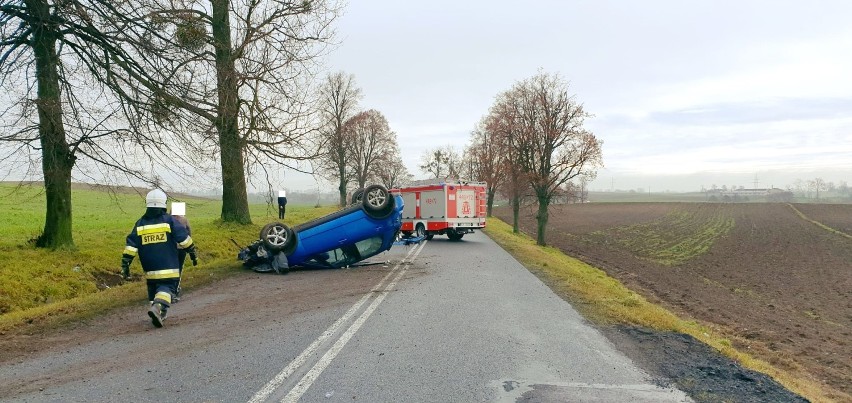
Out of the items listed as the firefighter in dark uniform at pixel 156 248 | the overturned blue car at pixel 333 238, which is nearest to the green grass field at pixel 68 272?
the overturned blue car at pixel 333 238

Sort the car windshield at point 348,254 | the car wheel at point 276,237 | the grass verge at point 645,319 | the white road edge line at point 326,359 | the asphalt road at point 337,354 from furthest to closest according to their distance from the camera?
the car windshield at point 348,254
the car wheel at point 276,237
the grass verge at point 645,319
the asphalt road at point 337,354
the white road edge line at point 326,359

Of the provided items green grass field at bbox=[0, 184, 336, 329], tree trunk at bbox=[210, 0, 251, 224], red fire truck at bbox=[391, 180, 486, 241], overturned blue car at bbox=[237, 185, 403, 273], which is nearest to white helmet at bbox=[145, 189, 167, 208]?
green grass field at bbox=[0, 184, 336, 329]

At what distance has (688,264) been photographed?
2798 cm

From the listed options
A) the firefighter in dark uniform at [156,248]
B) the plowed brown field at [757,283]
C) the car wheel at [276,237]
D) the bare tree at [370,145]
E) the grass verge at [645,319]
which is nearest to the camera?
the grass verge at [645,319]

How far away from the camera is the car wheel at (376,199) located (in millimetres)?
13914

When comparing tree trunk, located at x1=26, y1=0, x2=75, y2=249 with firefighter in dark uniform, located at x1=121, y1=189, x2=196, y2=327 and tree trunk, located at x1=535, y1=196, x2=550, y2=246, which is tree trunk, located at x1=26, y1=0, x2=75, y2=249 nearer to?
firefighter in dark uniform, located at x1=121, y1=189, x2=196, y2=327

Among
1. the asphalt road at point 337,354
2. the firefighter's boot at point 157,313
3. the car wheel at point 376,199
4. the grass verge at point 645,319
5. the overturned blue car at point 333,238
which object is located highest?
the car wheel at point 376,199

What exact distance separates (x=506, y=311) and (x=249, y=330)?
12.1 ft

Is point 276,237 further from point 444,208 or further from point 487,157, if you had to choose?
point 487,157

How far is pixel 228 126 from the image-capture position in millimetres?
13922

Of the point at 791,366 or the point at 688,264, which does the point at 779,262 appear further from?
the point at 791,366

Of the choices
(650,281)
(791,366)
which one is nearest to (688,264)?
(650,281)

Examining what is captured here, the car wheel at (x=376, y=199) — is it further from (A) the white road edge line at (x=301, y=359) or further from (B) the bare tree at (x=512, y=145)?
(B) the bare tree at (x=512, y=145)

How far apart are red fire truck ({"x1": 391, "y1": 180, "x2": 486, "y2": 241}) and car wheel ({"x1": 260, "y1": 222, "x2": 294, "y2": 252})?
11.0m
